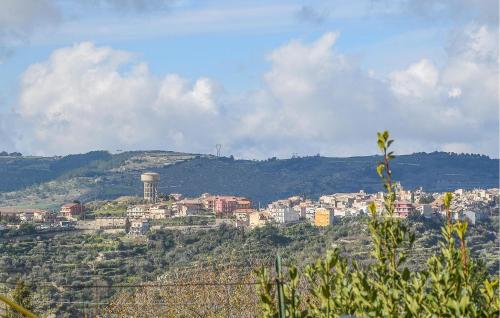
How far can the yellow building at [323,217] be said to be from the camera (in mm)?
112369

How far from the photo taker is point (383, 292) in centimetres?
720

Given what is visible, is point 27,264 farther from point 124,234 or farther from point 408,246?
point 408,246

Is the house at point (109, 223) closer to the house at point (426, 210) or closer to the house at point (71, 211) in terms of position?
the house at point (71, 211)

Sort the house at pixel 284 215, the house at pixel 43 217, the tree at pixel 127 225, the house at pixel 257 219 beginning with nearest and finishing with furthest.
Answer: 1. the tree at pixel 127 225
2. the house at pixel 43 217
3. the house at pixel 257 219
4. the house at pixel 284 215

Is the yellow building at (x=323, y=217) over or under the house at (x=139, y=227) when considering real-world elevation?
over

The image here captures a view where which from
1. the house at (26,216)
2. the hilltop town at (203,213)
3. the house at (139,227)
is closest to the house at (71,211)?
the hilltop town at (203,213)

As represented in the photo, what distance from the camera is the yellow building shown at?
11237 cm

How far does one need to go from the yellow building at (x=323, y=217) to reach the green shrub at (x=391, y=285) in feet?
338

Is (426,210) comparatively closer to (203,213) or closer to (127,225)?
(127,225)

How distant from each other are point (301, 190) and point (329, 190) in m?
4.75

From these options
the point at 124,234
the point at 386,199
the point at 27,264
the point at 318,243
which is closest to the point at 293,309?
the point at 386,199

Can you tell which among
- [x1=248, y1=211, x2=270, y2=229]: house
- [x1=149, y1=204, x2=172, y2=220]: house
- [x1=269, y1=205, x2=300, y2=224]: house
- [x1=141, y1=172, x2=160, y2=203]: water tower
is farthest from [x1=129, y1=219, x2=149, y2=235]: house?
[x1=141, y1=172, x2=160, y2=203]: water tower

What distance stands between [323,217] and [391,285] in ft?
353

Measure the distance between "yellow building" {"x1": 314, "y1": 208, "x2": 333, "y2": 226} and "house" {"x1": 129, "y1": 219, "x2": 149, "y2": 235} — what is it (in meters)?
17.6
